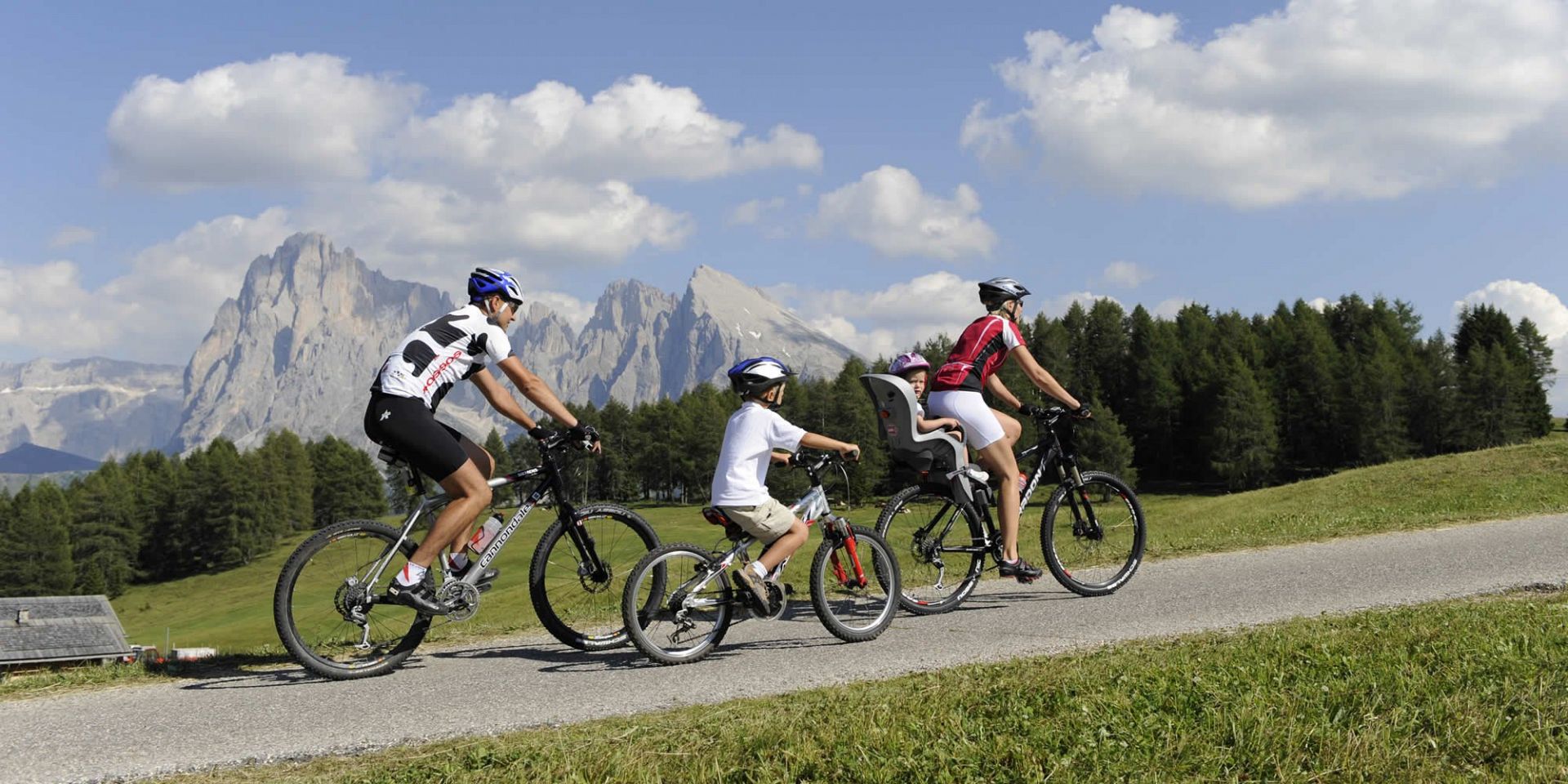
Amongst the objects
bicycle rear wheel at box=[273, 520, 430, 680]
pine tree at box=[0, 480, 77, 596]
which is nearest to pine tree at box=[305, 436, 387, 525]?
pine tree at box=[0, 480, 77, 596]

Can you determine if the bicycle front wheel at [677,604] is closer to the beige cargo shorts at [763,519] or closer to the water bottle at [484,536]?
the beige cargo shorts at [763,519]

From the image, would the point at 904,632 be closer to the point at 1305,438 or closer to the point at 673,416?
the point at 1305,438

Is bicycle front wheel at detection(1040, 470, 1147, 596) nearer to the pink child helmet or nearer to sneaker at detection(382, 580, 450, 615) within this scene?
the pink child helmet

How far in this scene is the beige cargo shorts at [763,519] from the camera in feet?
25.5

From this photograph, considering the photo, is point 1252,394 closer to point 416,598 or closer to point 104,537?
point 416,598

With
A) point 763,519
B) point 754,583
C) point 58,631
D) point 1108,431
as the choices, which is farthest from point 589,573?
point 1108,431

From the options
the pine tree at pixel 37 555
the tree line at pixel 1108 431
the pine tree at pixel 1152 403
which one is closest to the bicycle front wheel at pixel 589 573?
the tree line at pixel 1108 431

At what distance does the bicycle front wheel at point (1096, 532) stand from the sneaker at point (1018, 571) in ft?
1.60

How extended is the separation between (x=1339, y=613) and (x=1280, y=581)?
1.93m

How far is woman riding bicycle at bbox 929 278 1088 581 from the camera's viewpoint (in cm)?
935

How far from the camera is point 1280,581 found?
977cm

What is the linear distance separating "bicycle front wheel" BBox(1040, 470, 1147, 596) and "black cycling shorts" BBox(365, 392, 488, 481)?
543cm

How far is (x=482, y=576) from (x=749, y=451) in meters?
2.23

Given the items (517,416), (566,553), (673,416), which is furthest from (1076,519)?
(673,416)
